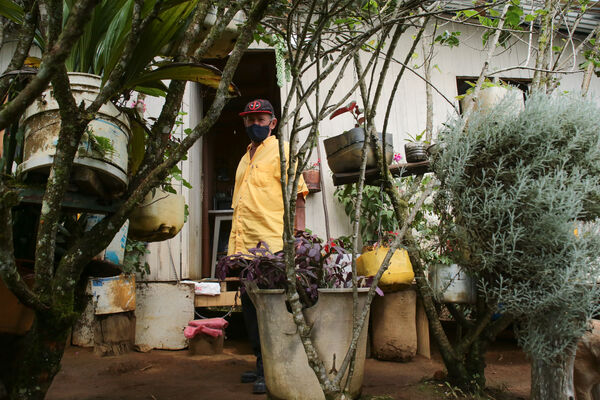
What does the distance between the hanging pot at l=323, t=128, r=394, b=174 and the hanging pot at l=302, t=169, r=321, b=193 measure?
1.46 metres

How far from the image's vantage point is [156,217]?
1.96 metres

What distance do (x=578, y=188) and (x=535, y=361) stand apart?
0.91 m

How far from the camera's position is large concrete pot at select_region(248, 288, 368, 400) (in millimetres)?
2035

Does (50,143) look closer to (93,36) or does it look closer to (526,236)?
(93,36)

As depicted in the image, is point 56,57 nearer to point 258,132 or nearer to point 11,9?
point 11,9

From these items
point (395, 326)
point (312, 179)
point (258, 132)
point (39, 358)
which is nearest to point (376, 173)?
point (258, 132)

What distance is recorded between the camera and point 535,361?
218cm

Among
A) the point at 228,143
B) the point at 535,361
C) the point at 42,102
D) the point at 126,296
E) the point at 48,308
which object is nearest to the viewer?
the point at 48,308

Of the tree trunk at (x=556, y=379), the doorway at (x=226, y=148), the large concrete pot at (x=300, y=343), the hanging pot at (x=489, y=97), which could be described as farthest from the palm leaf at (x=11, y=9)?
the doorway at (x=226, y=148)

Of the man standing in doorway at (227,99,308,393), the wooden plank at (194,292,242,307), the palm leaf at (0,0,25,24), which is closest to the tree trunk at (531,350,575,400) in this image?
the man standing in doorway at (227,99,308,393)

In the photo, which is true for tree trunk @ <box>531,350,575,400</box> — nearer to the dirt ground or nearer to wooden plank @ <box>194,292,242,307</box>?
the dirt ground

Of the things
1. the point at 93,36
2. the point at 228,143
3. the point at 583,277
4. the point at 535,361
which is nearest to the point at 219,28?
the point at 93,36

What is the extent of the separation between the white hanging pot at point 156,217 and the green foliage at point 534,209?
1.41m

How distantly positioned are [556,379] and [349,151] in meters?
1.68
